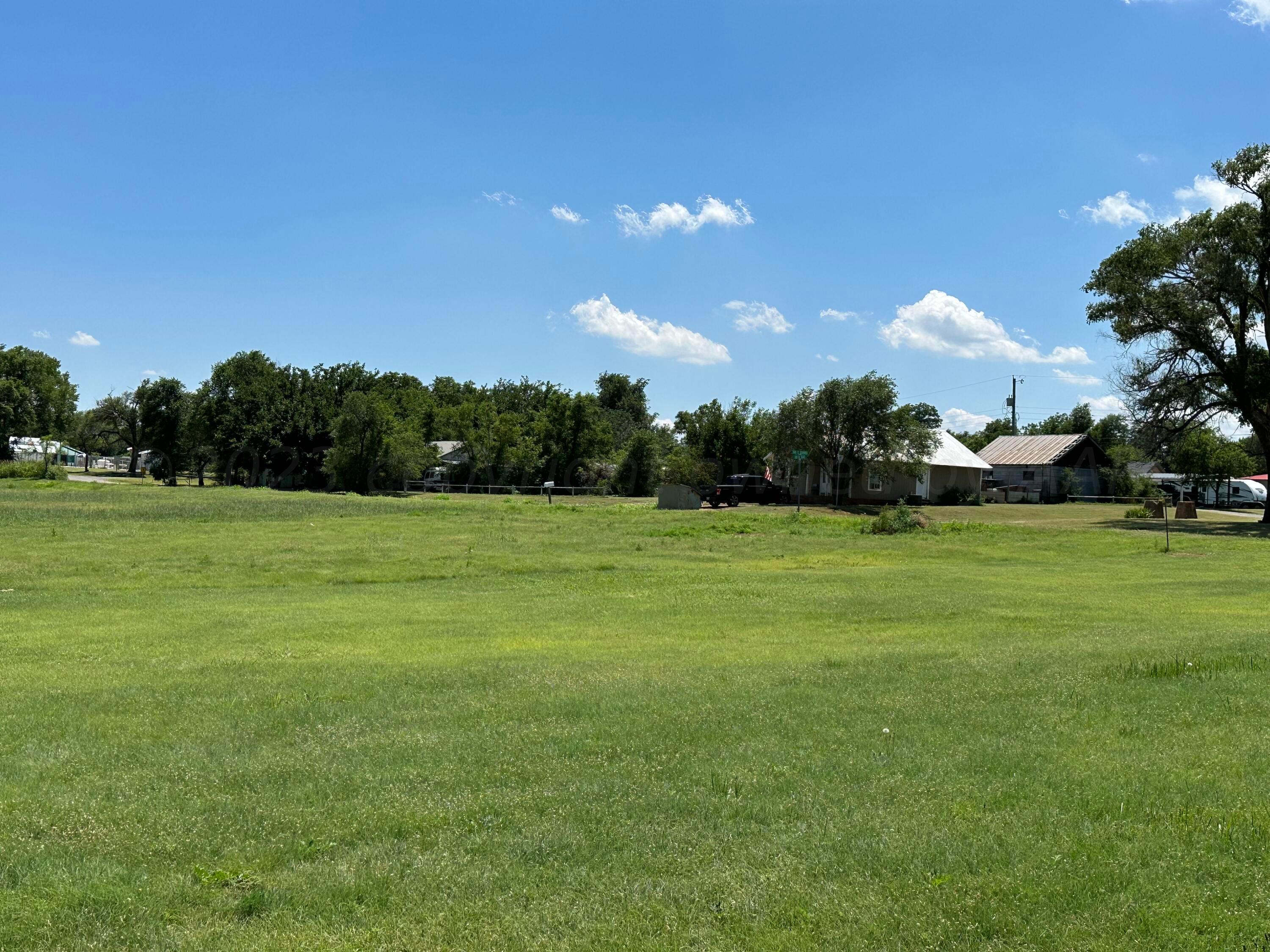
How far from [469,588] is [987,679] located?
1249 cm

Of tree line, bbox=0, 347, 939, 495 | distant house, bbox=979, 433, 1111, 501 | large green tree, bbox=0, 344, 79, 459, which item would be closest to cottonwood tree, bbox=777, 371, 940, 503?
tree line, bbox=0, 347, 939, 495

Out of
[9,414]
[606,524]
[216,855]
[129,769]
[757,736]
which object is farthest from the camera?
[9,414]

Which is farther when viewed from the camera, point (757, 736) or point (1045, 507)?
point (1045, 507)

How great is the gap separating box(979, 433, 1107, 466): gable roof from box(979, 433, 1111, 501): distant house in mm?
37

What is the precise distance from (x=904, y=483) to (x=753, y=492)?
38.3 ft

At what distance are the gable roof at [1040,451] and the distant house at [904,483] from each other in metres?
11.9

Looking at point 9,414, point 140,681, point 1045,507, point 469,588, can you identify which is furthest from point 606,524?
point 9,414

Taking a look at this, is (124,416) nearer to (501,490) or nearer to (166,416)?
(166,416)

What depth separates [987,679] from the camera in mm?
9523

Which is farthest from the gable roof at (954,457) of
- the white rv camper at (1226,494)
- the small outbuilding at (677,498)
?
the small outbuilding at (677,498)

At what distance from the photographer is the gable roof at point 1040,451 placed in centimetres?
7881

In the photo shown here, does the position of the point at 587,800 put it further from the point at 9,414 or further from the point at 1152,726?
the point at 9,414

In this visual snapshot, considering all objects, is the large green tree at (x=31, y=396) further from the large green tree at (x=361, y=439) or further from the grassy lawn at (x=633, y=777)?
the grassy lawn at (x=633, y=777)

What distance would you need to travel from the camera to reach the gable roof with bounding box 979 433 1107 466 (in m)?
78.8
